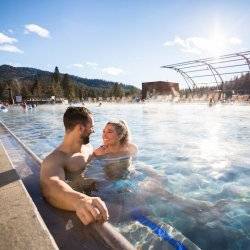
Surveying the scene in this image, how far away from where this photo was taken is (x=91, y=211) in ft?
7.68

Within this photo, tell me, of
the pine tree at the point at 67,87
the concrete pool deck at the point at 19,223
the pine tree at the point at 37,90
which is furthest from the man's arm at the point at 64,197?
the pine tree at the point at 67,87

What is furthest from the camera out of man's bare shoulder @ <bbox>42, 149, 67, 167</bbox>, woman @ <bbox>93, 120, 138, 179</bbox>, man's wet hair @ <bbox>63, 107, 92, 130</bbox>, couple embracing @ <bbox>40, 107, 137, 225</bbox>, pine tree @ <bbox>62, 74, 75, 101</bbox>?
pine tree @ <bbox>62, 74, 75, 101</bbox>

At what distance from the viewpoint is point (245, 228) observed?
3.27 m

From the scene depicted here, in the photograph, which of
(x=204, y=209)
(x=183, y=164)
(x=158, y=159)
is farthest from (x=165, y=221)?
(x=158, y=159)

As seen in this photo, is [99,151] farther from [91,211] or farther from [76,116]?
[91,211]

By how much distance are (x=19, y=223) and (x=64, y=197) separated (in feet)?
1.87

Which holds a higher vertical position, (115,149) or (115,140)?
(115,140)

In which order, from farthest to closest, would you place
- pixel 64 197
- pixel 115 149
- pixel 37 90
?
pixel 37 90
pixel 115 149
pixel 64 197

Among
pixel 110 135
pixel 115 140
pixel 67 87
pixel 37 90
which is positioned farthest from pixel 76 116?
pixel 67 87

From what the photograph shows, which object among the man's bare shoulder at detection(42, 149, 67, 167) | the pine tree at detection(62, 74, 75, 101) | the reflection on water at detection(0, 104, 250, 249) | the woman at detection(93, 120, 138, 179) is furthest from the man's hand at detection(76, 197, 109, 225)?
the pine tree at detection(62, 74, 75, 101)

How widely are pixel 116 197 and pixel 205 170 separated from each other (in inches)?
106

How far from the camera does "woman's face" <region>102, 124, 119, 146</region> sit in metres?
5.53

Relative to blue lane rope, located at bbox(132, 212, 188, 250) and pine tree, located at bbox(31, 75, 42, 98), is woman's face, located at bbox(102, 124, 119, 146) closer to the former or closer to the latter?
blue lane rope, located at bbox(132, 212, 188, 250)

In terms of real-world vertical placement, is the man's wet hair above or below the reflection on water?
above
